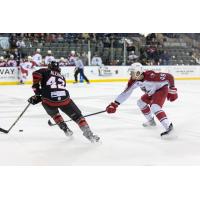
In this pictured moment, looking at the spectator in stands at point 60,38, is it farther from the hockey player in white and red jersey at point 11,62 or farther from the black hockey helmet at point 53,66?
Result: the black hockey helmet at point 53,66

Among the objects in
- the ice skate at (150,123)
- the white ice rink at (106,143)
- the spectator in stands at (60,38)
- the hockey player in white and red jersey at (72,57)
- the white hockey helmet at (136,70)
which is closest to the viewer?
the white ice rink at (106,143)

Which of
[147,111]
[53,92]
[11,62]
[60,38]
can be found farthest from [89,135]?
[11,62]

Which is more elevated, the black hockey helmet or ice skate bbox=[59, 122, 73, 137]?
the black hockey helmet

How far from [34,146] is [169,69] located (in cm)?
798

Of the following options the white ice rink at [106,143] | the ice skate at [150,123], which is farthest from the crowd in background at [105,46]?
the ice skate at [150,123]

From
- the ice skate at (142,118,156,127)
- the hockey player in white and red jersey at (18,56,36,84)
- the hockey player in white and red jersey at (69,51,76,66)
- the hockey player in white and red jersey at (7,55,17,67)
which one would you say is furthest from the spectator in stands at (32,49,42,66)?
the ice skate at (142,118,156,127)

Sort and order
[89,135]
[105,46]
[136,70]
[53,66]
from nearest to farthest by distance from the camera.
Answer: [53,66] → [89,135] → [136,70] → [105,46]

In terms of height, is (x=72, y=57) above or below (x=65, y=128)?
above

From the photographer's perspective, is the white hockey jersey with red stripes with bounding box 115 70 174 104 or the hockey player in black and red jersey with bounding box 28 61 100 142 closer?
the hockey player in black and red jersey with bounding box 28 61 100 142

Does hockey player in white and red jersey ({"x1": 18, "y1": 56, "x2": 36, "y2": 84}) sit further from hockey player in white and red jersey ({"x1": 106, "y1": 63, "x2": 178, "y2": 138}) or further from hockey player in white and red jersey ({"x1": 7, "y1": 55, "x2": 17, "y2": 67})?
hockey player in white and red jersey ({"x1": 106, "y1": 63, "x2": 178, "y2": 138})

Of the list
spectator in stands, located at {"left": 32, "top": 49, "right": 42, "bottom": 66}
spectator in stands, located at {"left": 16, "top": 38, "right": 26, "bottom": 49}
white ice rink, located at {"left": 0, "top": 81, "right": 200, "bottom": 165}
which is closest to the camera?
white ice rink, located at {"left": 0, "top": 81, "right": 200, "bottom": 165}

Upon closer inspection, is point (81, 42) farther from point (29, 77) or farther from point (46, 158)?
point (46, 158)

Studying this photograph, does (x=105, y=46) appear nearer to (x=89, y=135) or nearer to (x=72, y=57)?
(x=72, y=57)
